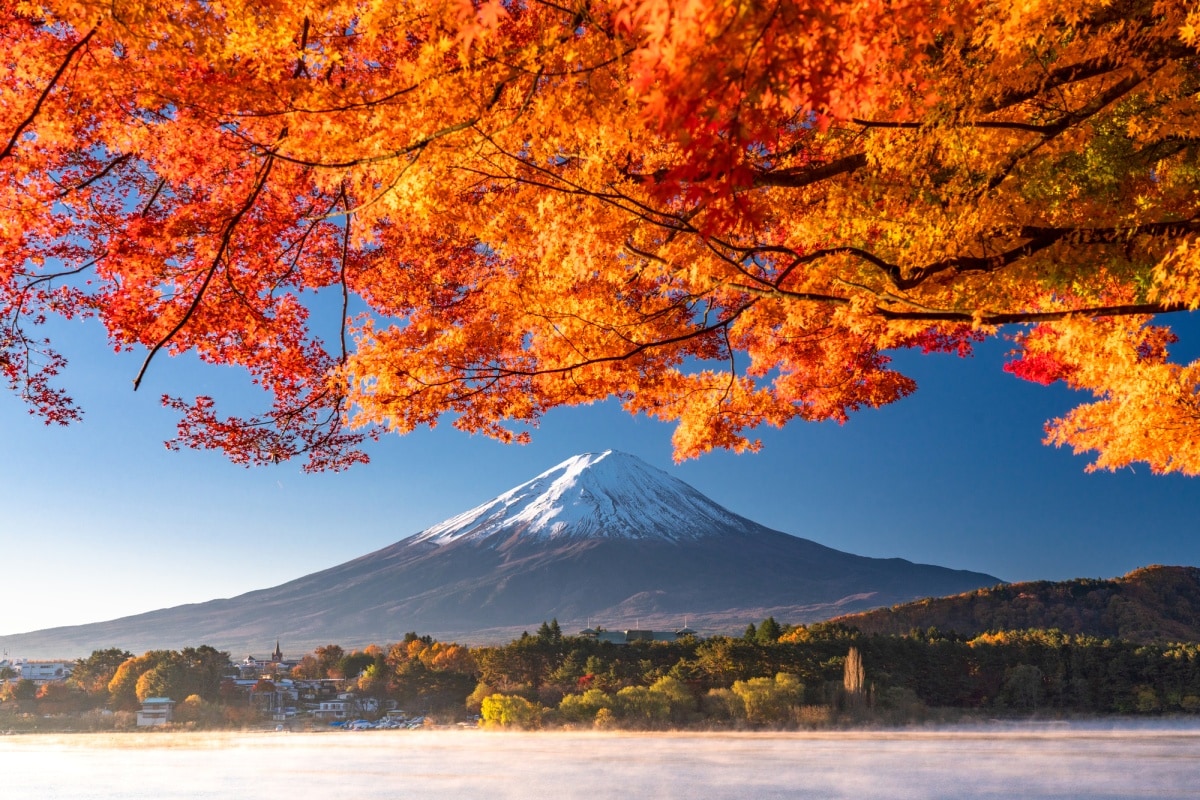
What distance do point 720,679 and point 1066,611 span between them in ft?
53.8

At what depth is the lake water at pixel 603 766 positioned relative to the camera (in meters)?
9.08

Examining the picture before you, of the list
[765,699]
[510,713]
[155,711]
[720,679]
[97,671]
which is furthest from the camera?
[97,671]

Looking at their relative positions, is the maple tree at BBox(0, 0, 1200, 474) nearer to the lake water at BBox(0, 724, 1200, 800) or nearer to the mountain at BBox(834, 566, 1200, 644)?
the lake water at BBox(0, 724, 1200, 800)

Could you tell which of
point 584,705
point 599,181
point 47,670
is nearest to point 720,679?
point 584,705

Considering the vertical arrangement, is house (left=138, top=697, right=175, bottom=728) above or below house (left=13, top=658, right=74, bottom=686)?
below

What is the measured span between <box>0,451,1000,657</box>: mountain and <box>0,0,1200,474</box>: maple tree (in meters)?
76.3

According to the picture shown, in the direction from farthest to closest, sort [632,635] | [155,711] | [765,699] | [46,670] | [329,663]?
1. [632,635]
2. [46,670]
3. [329,663]
4. [155,711]
5. [765,699]

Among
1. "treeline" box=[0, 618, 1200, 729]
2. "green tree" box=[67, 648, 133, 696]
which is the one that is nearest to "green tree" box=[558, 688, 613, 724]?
"treeline" box=[0, 618, 1200, 729]

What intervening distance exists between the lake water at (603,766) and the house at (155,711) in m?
3.21

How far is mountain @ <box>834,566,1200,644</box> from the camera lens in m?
26.9

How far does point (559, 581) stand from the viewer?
9994 cm

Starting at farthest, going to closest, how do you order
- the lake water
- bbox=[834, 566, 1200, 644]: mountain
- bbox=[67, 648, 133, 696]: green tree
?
1. bbox=[834, 566, 1200, 644]: mountain
2. bbox=[67, 648, 133, 696]: green tree
3. the lake water

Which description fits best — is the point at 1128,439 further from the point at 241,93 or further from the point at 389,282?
the point at 241,93

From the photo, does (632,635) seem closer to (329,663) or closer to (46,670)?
(329,663)
